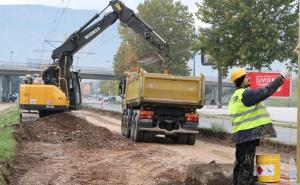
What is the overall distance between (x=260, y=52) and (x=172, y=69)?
101 ft

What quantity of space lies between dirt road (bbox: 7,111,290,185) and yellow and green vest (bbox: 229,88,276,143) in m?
1.44

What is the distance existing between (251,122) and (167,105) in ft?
40.4

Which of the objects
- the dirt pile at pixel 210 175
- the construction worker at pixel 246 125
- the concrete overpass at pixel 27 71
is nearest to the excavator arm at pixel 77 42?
the dirt pile at pixel 210 175

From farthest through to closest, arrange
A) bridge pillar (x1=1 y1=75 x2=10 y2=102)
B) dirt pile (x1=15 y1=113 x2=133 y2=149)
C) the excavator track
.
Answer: bridge pillar (x1=1 y1=75 x2=10 y2=102)
the excavator track
dirt pile (x1=15 y1=113 x2=133 y2=149)

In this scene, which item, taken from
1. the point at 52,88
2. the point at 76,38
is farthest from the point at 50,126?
the point at 76,38

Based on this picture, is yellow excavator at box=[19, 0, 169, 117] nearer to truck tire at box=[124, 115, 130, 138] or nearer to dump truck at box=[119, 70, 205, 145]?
truck tire at box=[124, 115, 130, 138]

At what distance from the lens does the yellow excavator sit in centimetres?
2579

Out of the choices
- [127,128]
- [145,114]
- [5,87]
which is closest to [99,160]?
[145,114]

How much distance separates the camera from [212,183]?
368 inches

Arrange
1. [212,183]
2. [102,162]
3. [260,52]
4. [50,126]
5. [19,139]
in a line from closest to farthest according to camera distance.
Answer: [212,183] → [102,162] → [19,139] → [50,126] → [260,52]

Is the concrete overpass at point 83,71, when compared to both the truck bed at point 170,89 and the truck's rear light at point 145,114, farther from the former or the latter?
the truck bed at point 170,89

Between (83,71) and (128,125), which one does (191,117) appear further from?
(83,71)

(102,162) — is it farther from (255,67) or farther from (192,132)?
(255,67)

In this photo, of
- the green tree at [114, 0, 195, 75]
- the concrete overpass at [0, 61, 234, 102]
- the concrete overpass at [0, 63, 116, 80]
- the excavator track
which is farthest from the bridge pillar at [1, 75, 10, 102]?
the excavator track
